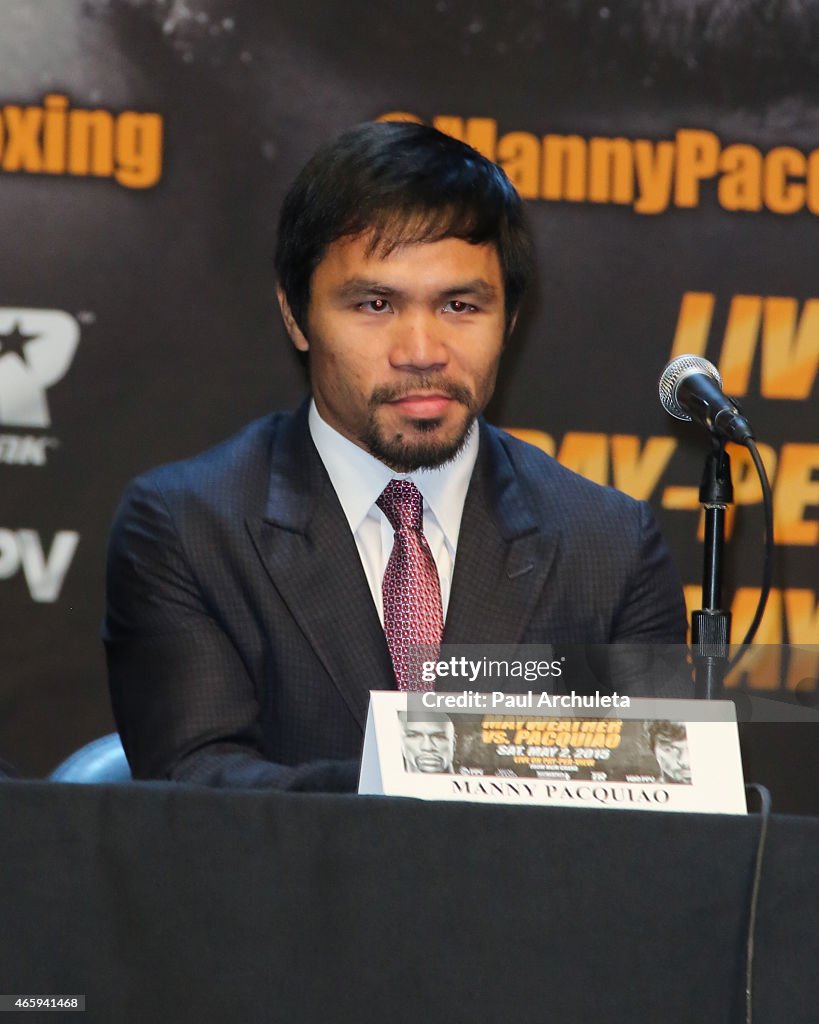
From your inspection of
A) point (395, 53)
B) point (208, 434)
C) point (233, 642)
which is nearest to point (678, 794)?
point (233, 642)

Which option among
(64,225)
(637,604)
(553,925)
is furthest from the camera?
(64,225)

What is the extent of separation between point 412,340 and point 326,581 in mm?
424

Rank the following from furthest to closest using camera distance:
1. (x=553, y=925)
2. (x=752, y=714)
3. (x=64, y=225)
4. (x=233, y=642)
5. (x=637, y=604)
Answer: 1. (x=64, y=225)
2. (x=637, y=604)
3. (x=233, y=642)
4. (x=752, y=714)
5. (x=553, y=925)

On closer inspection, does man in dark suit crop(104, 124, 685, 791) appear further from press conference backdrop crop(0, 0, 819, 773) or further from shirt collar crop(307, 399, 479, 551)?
press conference backdrop crop(0, 0, 819, 773)

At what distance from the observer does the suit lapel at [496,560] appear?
2271mm

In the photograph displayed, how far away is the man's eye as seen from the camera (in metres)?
2.31

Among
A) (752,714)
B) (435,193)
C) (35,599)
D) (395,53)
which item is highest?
(395,53)

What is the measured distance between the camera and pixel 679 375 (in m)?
1.83

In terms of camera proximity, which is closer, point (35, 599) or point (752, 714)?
point (752, 714)

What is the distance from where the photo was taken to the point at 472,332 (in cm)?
230

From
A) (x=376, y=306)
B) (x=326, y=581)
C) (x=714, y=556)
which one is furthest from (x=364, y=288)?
(x=714, y=556)

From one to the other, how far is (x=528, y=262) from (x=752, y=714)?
133cm

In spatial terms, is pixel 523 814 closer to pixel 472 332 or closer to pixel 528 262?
pixel 472 332

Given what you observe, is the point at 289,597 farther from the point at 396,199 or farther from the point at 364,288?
the point at 396,199
